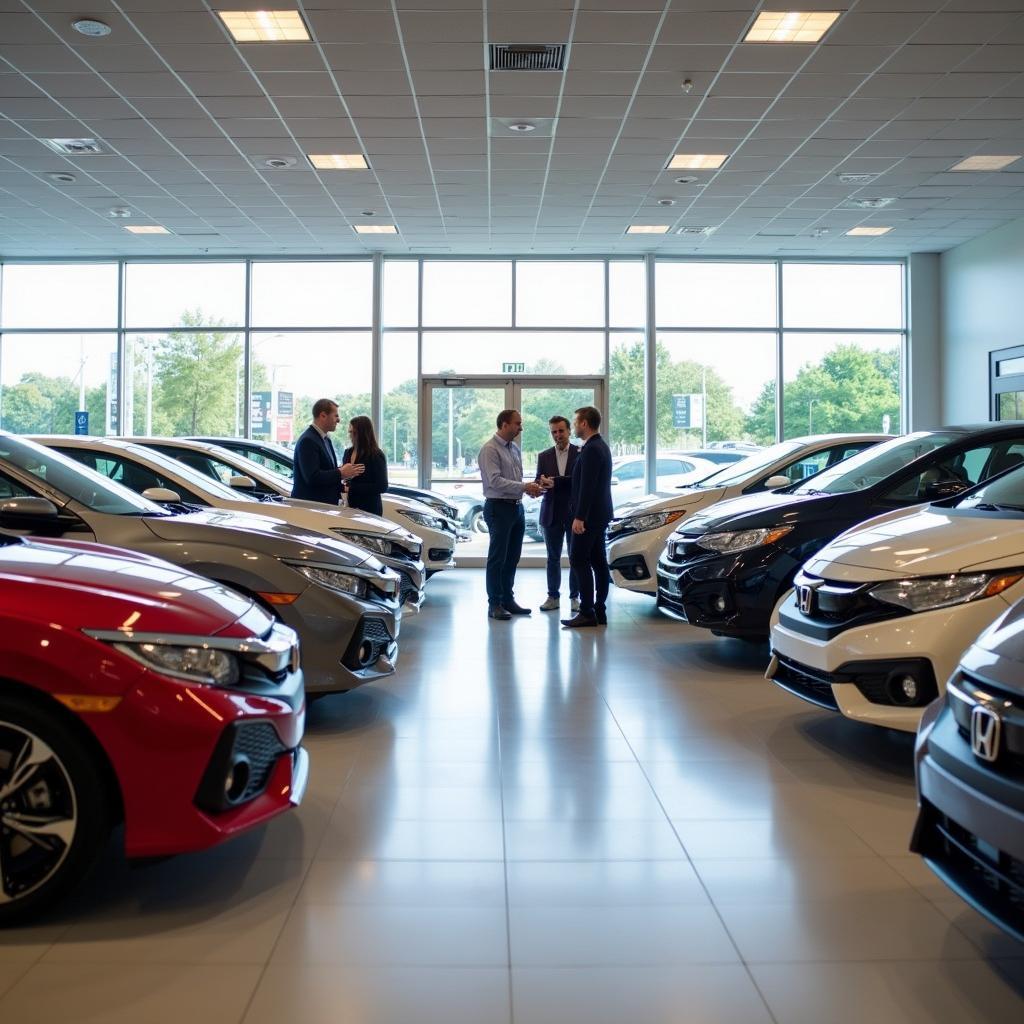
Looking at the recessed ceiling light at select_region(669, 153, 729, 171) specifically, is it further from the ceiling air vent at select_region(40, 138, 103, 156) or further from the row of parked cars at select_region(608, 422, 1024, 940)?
the ceiling air vent at select_region(40, 138, 103, 156)

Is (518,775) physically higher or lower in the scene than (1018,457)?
lower

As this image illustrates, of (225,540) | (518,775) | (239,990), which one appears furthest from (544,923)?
(225,540)

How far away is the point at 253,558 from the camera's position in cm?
412

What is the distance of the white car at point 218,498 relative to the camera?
20.1 feet

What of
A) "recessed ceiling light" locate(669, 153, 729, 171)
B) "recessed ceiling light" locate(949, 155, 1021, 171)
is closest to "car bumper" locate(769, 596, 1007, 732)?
"recessed ceiling light" locate(669, 153, 729, 171)

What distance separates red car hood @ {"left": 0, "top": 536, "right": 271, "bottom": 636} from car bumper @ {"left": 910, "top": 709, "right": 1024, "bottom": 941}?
1.76 metres

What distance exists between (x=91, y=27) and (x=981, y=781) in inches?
285

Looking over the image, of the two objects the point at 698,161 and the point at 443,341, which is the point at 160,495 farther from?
the point at 443,341

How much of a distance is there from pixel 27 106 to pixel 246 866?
7.68 meters

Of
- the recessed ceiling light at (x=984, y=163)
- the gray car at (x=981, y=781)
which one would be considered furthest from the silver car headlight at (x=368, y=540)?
the recessed ceiling light at (x=984, y=163)

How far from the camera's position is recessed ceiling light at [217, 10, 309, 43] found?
665 centimetres

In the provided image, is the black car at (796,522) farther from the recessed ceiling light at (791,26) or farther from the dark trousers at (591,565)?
the recessed ceiling light at (791,26)

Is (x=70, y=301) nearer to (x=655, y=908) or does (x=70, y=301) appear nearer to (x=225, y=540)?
(x=225, y=540)

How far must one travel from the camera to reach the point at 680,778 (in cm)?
378
